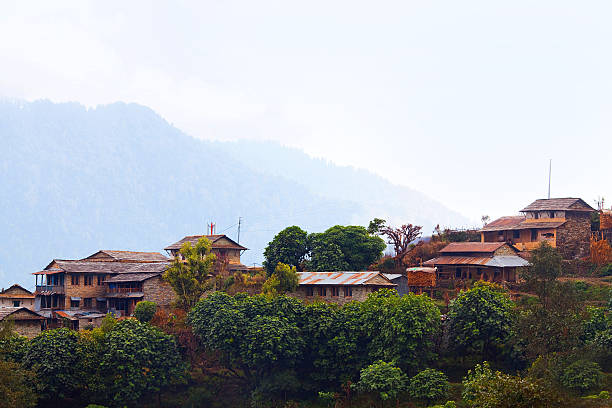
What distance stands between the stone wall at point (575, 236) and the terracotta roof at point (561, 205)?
85 cm

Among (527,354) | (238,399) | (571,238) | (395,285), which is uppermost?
(571,238)

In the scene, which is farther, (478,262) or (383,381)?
(478,262)

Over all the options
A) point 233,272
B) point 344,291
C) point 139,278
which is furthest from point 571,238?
point 139,278

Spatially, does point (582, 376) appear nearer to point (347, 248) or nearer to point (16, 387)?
point (347, 248)

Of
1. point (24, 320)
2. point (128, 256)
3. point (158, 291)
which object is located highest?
point (128, 256)

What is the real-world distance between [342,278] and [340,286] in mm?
1594

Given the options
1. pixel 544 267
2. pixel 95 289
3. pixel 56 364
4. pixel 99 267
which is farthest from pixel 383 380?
pixel 99 267

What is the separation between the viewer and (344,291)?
75.2 metres

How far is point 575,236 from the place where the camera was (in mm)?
87938

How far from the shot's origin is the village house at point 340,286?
243ft

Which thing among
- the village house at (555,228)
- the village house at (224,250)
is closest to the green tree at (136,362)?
the village house at (224,250)

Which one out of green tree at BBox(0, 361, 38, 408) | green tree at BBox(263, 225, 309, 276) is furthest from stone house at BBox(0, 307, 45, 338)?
green tree at BBox(263, 225, 309, 276)

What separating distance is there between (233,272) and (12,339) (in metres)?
39.1

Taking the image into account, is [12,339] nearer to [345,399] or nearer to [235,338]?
[235,338]
